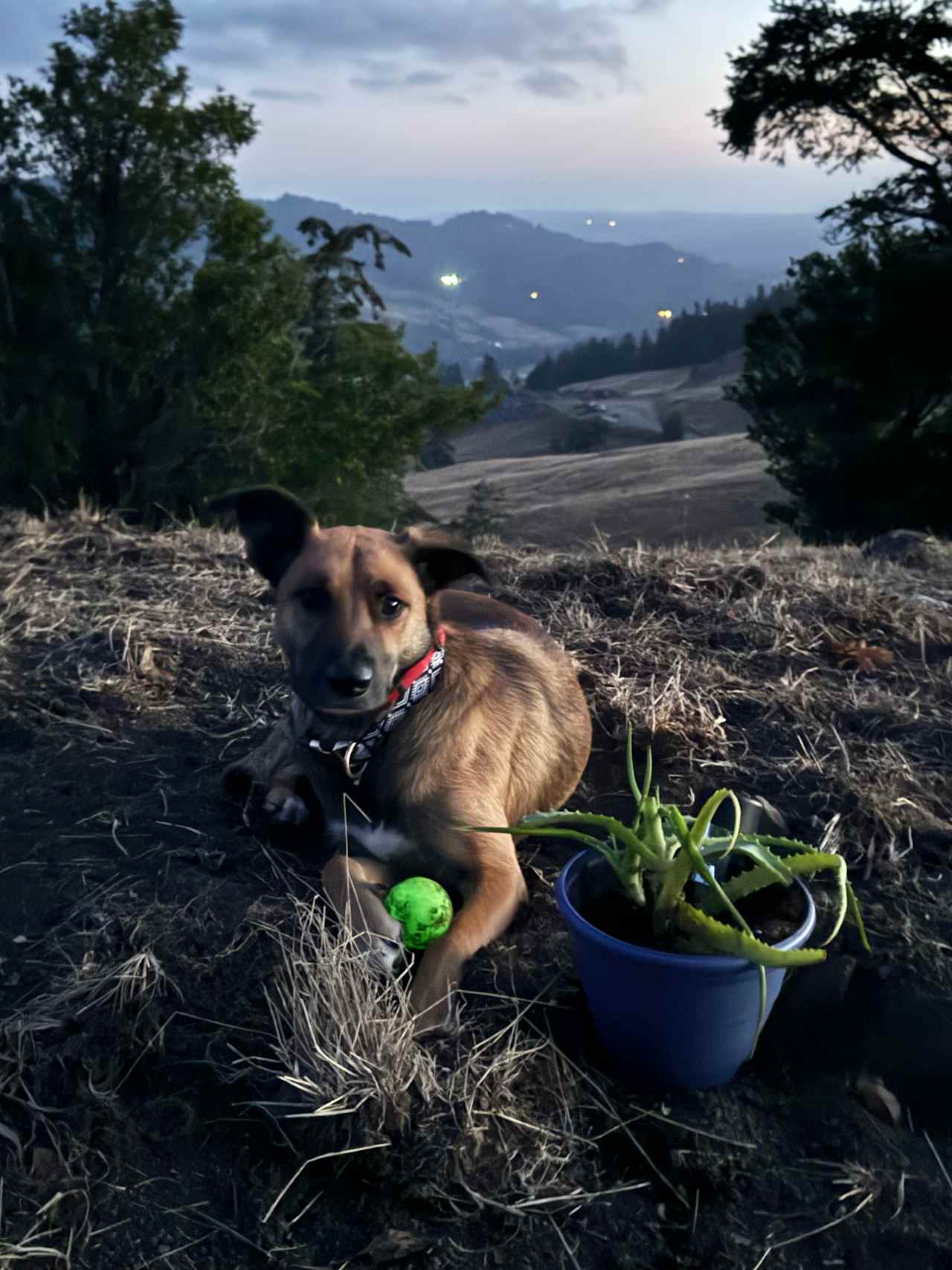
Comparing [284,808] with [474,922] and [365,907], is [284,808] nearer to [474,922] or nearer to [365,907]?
[365,907]

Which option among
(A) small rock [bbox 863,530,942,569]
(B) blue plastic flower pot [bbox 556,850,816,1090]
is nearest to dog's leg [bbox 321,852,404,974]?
(B) blue plastic flower pot [bbox 556,850,816,1090]

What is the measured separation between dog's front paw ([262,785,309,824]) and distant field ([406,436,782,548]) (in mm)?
23415

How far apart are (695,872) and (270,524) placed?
1.95m

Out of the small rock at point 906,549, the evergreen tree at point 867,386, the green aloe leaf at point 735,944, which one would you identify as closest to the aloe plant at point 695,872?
the green aloe leaf at point 735,944

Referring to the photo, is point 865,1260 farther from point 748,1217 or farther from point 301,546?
point 301,546

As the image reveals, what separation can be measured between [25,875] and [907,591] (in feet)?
18.2

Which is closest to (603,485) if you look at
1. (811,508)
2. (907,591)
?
(811,508)

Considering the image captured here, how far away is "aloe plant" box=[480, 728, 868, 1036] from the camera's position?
240cm

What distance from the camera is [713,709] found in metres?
4.77

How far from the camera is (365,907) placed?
3129 millimetres

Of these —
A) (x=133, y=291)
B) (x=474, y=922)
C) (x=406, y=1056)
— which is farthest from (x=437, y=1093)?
(x=133, y=291)

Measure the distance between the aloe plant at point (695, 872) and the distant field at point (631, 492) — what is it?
24.5m

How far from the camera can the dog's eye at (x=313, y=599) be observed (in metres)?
3.47

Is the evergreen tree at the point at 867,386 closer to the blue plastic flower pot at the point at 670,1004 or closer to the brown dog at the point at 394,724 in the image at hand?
the brown dog at the point at 394,724
